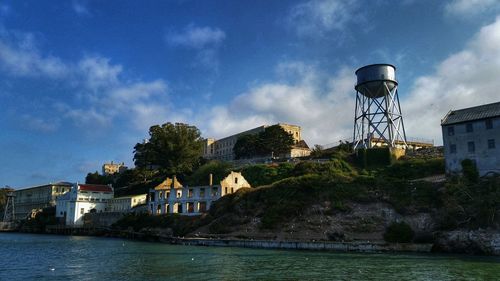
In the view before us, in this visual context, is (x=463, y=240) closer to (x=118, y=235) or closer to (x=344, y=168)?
(x=344, y=168)

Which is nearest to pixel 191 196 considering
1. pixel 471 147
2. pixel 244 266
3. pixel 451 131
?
pixel 244 266

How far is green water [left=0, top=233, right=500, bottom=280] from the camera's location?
95.5ft

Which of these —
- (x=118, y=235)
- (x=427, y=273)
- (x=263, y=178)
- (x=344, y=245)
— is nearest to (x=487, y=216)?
(x=344, y=245)

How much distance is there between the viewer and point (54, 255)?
44.1 metres

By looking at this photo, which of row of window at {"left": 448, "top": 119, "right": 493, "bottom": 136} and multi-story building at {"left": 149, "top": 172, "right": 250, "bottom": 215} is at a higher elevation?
row of window at {"left": 448, "top": 119, "right": 493, "bottom": 136}

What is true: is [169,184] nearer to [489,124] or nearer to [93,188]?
[93,188]

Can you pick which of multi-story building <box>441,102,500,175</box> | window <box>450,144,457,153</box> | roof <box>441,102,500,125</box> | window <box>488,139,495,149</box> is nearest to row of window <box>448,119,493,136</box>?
multi-story building <box>441,102,500,175</box>

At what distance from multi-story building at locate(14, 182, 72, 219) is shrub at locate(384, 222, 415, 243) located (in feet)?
316

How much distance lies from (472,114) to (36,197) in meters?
117

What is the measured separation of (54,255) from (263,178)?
42221mm

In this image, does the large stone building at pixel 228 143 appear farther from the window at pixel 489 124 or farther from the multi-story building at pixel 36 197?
the window at pixel 489 124

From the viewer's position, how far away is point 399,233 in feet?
160

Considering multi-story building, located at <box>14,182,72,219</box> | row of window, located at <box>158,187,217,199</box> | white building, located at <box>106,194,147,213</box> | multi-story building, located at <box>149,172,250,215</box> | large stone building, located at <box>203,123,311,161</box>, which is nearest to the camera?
multi-story building, located at <box>149,172,250,215</box>

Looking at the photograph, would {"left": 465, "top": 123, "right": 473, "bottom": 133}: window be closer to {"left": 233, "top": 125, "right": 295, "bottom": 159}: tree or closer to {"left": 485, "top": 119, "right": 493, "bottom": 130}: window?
{"left": 485, "top": 119, "right": 493, "bottom": 130}: window
